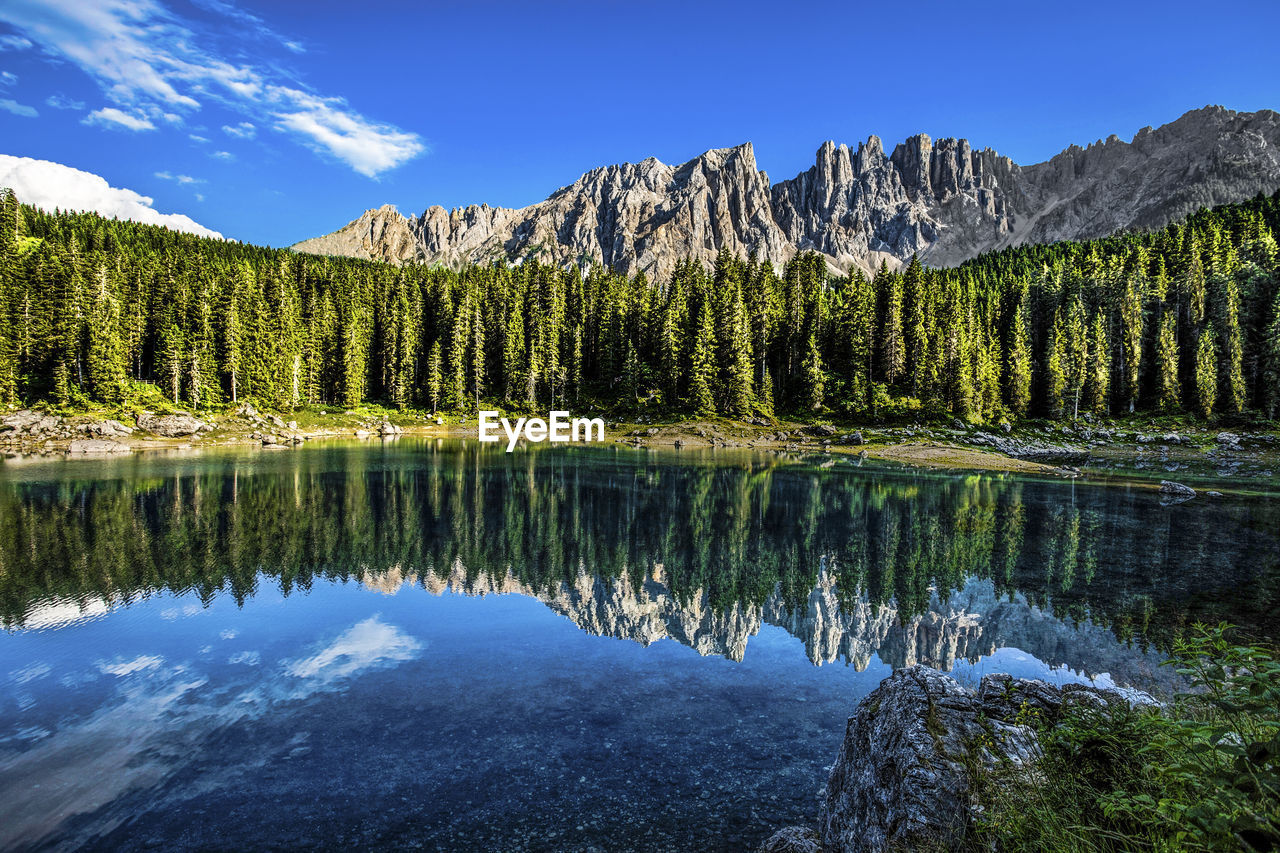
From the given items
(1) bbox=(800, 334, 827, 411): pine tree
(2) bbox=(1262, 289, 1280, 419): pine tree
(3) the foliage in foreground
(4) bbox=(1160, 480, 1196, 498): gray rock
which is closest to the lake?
(3) the foliage in foreground

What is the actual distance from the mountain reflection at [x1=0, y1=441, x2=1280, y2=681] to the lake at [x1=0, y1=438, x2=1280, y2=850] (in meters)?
0.17

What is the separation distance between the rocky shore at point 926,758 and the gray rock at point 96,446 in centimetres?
7762

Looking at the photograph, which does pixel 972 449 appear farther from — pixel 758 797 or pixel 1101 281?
pixel 758 797

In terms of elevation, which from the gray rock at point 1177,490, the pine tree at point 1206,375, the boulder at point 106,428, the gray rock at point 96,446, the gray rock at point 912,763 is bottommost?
the gray rock at point 1177,490

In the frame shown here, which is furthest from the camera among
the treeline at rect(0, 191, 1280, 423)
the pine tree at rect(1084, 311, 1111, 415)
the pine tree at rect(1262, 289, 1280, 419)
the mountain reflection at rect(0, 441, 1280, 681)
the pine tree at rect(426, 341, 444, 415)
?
the pine tree at rect(426, 341, 444, 415)

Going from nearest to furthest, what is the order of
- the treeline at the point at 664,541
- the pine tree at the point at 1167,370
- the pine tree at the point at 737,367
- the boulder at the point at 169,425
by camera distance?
the treeline at the point at 664,541, the boulder at the point at 169,425, the pine tree at the point at 1167,370, the pine tree at the point at 737,367

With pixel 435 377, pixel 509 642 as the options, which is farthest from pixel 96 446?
pixel 509 642

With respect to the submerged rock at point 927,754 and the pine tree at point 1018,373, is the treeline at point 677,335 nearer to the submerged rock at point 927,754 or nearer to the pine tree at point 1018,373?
the pine tree at point 1018,373

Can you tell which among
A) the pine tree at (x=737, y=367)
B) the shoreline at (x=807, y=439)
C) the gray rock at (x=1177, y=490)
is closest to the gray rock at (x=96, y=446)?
the shoreline at (x=807, y=439)

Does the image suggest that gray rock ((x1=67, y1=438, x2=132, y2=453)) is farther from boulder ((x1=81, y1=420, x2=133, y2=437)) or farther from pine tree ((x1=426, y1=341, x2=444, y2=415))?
pine tree ((x1=426, y1=341, x2=444, y2=415))

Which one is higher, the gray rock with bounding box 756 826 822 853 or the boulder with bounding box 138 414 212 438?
the boulder with bounding box 138 414 212 438

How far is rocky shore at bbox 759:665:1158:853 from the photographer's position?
20.6 ft

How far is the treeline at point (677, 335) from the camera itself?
3187 inches

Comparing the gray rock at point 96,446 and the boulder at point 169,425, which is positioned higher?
the boulder at point 169,425
